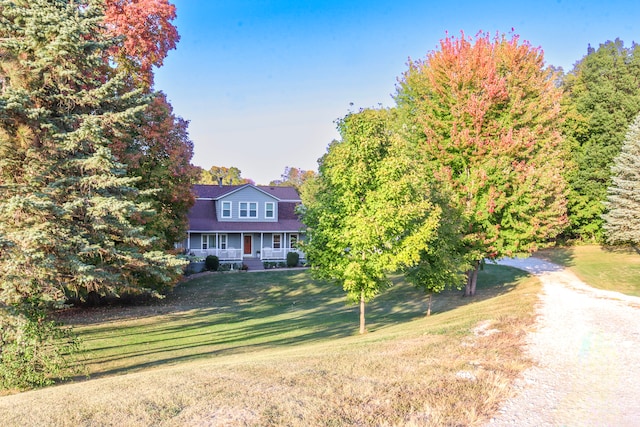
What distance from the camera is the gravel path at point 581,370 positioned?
20.0 feet

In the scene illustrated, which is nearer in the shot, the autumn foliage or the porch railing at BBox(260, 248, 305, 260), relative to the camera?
the autumn foliage

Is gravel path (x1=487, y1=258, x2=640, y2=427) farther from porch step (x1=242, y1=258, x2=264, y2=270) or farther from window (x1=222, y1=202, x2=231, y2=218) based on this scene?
window (x1=222, y1=202, x2=231, y2=218)

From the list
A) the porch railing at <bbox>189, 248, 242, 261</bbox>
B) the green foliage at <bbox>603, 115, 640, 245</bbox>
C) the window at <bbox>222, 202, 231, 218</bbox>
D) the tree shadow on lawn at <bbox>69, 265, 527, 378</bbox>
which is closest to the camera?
the tree shadow on lawn at <bbox>69, 265, 527, 378</bbox>

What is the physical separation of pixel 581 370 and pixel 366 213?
26.2ft

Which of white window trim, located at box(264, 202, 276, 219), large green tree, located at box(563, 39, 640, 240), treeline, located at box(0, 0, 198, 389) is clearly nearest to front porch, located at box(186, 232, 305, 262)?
white window trim, located at box(264, 202, 276, 219)

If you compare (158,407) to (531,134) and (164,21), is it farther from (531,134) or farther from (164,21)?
(164,21)

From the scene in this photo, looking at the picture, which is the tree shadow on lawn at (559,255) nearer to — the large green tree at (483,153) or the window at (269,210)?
the large green tree at (483,153)

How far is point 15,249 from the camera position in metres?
12.4

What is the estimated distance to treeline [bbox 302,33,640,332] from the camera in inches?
592

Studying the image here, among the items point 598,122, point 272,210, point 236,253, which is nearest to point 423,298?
point 236,253

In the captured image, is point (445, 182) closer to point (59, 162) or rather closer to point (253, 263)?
point (59, 162)

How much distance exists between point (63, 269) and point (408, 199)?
39.3 ft

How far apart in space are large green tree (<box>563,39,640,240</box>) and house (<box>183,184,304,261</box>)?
25.0 m

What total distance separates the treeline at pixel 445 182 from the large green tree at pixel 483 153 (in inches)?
2.4
